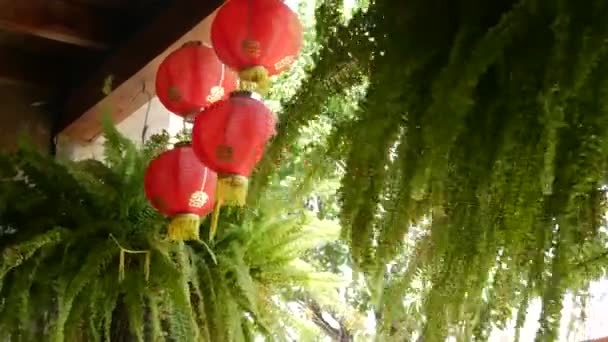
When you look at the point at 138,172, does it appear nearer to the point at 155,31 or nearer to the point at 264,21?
the point at 155,31

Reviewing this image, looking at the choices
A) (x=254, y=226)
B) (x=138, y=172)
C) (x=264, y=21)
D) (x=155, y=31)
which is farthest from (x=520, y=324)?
(x=155, y=31)

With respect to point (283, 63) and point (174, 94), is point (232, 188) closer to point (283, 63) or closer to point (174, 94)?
point (283, 63)

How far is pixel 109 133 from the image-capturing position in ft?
6.84

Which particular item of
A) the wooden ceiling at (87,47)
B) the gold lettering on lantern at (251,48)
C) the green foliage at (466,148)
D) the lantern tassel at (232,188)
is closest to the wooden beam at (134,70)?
the wooden ceiling at (87,47)

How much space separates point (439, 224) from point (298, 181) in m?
0.21

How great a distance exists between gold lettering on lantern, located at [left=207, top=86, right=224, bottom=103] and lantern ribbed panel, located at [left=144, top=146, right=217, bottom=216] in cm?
10

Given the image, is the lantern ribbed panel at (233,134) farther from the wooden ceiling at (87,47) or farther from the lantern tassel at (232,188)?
the wooden ceiling at (87,47)

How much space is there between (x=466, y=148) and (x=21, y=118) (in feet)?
6.70

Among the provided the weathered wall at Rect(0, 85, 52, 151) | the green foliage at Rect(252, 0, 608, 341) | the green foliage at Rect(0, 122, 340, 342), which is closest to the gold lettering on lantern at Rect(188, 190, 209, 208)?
the green foliage at Rect(0, 122, 340, 342)

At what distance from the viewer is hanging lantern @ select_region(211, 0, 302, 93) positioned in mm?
1518

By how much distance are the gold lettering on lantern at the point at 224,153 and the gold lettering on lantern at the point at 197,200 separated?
0.21 m

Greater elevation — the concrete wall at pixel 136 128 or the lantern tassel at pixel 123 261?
the concrete wall at pixel 136 128

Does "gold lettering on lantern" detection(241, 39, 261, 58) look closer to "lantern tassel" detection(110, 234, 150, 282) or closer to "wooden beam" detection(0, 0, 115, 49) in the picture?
"lantern tassel" detection(110, 234, 150, 282)

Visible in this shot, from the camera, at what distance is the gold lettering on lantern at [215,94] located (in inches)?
69.9
